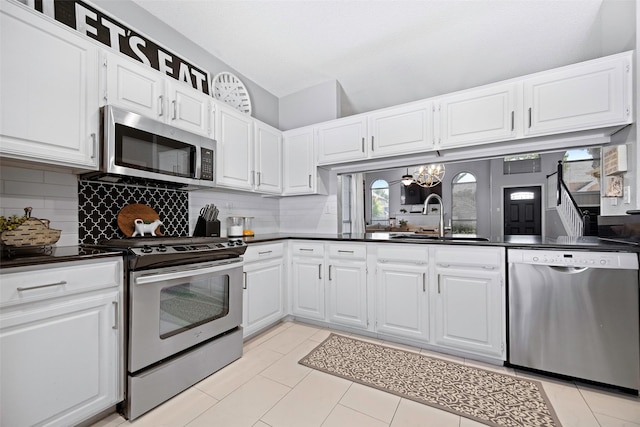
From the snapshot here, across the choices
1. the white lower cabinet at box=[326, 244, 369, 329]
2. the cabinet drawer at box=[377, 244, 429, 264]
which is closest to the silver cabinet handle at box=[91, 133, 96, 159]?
the white lower cabinet at box=[326, 244, 369, 329]

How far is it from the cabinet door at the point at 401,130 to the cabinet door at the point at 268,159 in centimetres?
112

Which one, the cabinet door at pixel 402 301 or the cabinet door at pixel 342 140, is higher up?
the cabinet door at pixel 342 140

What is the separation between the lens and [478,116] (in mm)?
2412

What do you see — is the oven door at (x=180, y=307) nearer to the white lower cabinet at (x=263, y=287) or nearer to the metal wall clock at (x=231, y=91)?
the white lower cabinet at (x=263, y=287)

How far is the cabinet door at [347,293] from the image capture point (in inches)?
103

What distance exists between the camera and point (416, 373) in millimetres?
1975

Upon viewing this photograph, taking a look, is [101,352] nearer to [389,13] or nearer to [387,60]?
[389,13]

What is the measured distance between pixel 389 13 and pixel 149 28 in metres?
2.02

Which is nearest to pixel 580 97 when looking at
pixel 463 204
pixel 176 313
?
pixel 463 204

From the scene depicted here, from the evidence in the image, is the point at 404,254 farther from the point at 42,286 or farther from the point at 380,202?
the point at 42,286

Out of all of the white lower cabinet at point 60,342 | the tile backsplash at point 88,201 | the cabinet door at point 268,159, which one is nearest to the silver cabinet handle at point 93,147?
the tile backsplash at point 88,201

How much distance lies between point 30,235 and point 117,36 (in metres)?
1.63

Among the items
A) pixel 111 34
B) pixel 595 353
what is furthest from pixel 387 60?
pixel 595 353

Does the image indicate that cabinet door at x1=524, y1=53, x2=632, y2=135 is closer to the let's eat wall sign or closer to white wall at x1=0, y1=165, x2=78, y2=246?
the let's eat wall sign
